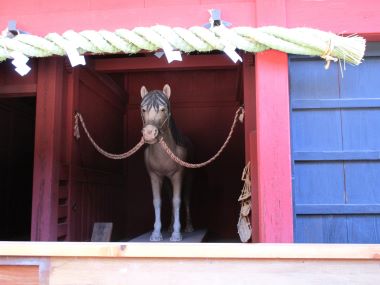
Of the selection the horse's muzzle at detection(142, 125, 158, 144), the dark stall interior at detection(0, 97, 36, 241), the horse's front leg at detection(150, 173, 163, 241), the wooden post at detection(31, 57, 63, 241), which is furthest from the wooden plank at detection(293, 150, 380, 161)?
the dark stall interior at detection(0, 97, 36, 241)

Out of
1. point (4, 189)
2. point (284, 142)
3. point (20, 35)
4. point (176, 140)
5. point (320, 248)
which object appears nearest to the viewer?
point (320, 248)

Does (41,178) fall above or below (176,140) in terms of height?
below

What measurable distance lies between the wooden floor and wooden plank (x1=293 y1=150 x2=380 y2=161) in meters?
0.98

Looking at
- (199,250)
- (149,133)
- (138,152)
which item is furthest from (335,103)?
(138,152)

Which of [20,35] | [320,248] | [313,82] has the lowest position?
[320,248]

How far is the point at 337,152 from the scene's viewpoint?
2.28 metres

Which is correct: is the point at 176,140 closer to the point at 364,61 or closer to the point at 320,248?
the point at 364,61

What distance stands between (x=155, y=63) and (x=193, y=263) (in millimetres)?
3421

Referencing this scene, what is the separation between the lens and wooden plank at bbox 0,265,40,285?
1432 mm

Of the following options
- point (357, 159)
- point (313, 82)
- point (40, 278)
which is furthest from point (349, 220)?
point (40, 278)

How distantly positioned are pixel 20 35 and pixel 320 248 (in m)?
2.03

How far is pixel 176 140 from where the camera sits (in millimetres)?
4055

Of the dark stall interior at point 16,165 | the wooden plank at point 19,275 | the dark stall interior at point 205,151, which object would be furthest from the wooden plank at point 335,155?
the dark stall interior at point 16,165

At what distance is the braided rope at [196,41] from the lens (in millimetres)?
2125
